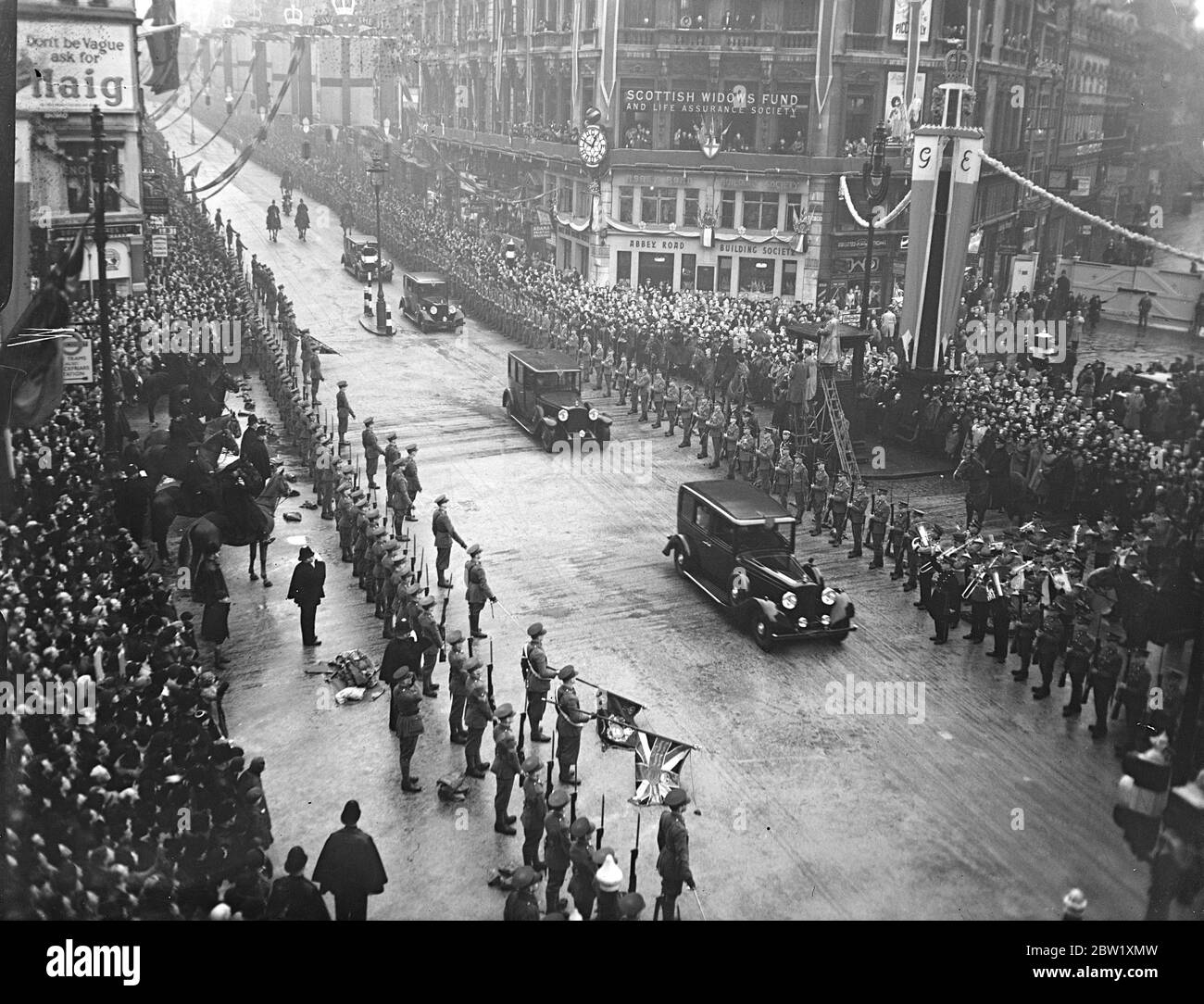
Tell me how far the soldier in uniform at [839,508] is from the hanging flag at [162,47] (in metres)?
25.9

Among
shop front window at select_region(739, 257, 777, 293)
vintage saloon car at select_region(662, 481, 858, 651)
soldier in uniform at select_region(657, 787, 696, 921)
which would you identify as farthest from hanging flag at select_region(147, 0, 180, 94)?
soldier in uniform at select_region(657, 787, 696, 921)

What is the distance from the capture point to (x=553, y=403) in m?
29.1

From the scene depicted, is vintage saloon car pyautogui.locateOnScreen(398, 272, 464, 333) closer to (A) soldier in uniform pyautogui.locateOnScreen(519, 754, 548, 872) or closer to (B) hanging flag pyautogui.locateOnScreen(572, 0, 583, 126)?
(B) hanging flag pyautogui.locateOnScreen(572, 0, 583, 126)

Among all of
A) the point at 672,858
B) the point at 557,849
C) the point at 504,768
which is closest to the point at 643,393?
the point at 504,768

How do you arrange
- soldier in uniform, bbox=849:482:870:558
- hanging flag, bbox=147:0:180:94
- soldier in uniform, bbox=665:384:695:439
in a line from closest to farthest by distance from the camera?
1. soldier in uniform, bbox=849:482:870:558
2. soldier in uniform, bbox=665:384:695:439
3. hanging flag, bbox=147:0:180:94

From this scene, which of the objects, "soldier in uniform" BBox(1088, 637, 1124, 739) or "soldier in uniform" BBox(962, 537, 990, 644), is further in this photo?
"soldier in uniform" BBox(962, 537, 990, 644)

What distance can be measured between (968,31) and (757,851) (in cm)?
4441

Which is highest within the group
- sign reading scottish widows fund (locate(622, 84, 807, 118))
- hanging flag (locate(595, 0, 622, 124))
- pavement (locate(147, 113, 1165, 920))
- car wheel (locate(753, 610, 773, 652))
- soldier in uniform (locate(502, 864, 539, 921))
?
hanging flag (locate(595, 0, 622, 124))

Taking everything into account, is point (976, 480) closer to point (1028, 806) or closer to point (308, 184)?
point (1028, 806)

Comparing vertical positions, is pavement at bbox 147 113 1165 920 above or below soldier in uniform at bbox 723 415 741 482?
below

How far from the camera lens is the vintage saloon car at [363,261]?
51.8 metres

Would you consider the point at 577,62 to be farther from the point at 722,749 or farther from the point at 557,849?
the point at 557,849

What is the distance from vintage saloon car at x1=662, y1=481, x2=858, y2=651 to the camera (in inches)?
724

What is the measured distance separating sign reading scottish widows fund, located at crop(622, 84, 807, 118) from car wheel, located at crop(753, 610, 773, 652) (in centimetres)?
3340
